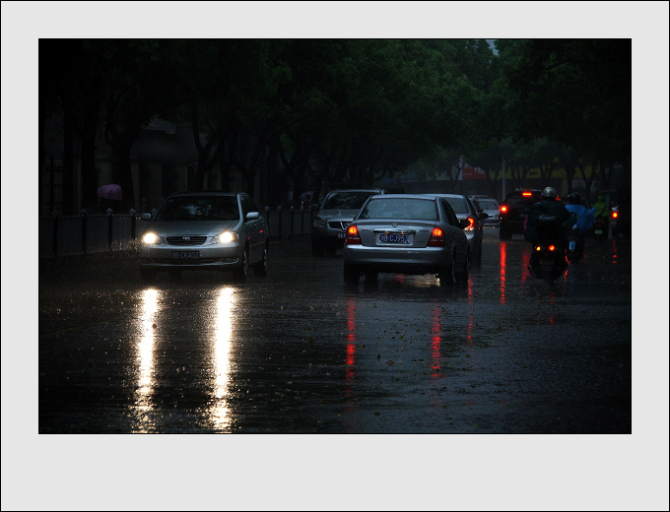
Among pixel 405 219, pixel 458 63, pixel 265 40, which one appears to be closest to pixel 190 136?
pixel 265 40

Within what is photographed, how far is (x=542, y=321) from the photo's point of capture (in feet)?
45.9

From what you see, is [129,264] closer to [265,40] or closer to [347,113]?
[265,40]

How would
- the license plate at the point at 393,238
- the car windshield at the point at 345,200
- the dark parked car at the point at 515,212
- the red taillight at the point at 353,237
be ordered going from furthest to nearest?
the dark parked car at the point at 515,212 → the car windshield at the point at 345,200 → the red taillight at the point at 353,237 → the license plate at the point at 393,238

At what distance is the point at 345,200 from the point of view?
99.9ft

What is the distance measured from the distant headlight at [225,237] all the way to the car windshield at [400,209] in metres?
2.03

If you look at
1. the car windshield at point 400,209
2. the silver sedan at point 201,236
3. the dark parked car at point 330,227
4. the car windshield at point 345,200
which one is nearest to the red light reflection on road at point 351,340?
the car windshield at point 400,209

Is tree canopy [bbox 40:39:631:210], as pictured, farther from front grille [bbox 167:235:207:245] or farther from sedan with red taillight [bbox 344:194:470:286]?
sedan with red taillight [bbox 344:194:470:286]

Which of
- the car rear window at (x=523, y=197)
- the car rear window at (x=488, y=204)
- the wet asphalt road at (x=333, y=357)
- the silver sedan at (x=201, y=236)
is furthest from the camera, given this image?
the car rear window at (x=488, y=204)

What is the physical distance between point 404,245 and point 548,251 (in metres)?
2.62

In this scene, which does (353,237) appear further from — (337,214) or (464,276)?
(337,214)

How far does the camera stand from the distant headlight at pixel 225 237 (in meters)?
20.0

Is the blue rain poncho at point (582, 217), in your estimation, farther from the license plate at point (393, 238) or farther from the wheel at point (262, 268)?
the license plate at point (393, 238)

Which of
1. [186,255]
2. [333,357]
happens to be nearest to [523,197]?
[186,255]

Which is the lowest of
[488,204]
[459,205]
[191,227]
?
[191,227]
